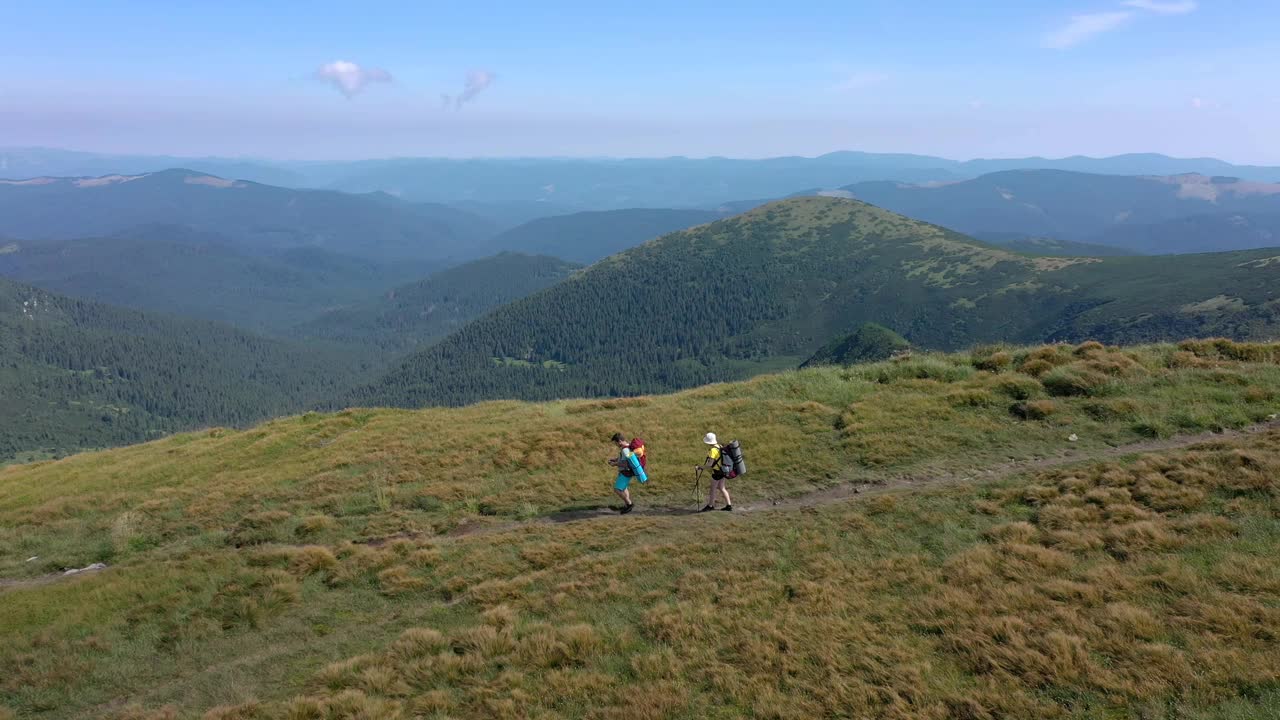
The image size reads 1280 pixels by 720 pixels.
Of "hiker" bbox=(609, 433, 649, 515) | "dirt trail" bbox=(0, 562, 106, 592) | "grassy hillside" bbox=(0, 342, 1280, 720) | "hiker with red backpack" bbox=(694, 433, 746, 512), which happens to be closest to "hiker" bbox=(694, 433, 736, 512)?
"hiker with red backpack" bbox=(694, 433, 746, 512)

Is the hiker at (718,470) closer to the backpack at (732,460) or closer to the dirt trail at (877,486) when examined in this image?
the backpack at (732,460)

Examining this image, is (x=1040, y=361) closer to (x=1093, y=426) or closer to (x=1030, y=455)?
(x=1093, y=426)

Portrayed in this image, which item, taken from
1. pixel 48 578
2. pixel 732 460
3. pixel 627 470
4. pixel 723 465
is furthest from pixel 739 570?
pixel 48 578

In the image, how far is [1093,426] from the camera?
20844mm

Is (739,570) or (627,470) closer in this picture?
(739,570)

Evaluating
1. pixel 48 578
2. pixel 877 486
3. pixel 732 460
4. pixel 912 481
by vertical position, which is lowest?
pixel 48 578

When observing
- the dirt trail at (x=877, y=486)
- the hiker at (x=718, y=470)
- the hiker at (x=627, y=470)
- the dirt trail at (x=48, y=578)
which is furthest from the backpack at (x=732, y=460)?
the dirt trail at (x=48, y=578)

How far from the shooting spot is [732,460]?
18500 mm

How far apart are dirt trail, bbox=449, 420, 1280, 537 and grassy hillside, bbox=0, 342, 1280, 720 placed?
150 mm

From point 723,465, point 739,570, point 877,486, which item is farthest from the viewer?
point 877,486

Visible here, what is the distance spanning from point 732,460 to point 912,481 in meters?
5.72

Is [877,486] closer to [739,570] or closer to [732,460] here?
[732,460]

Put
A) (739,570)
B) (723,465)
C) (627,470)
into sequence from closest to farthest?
(739,570) → (723,465) → (627,470)

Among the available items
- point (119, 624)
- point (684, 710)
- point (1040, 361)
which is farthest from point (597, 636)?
point (1040, 361)
